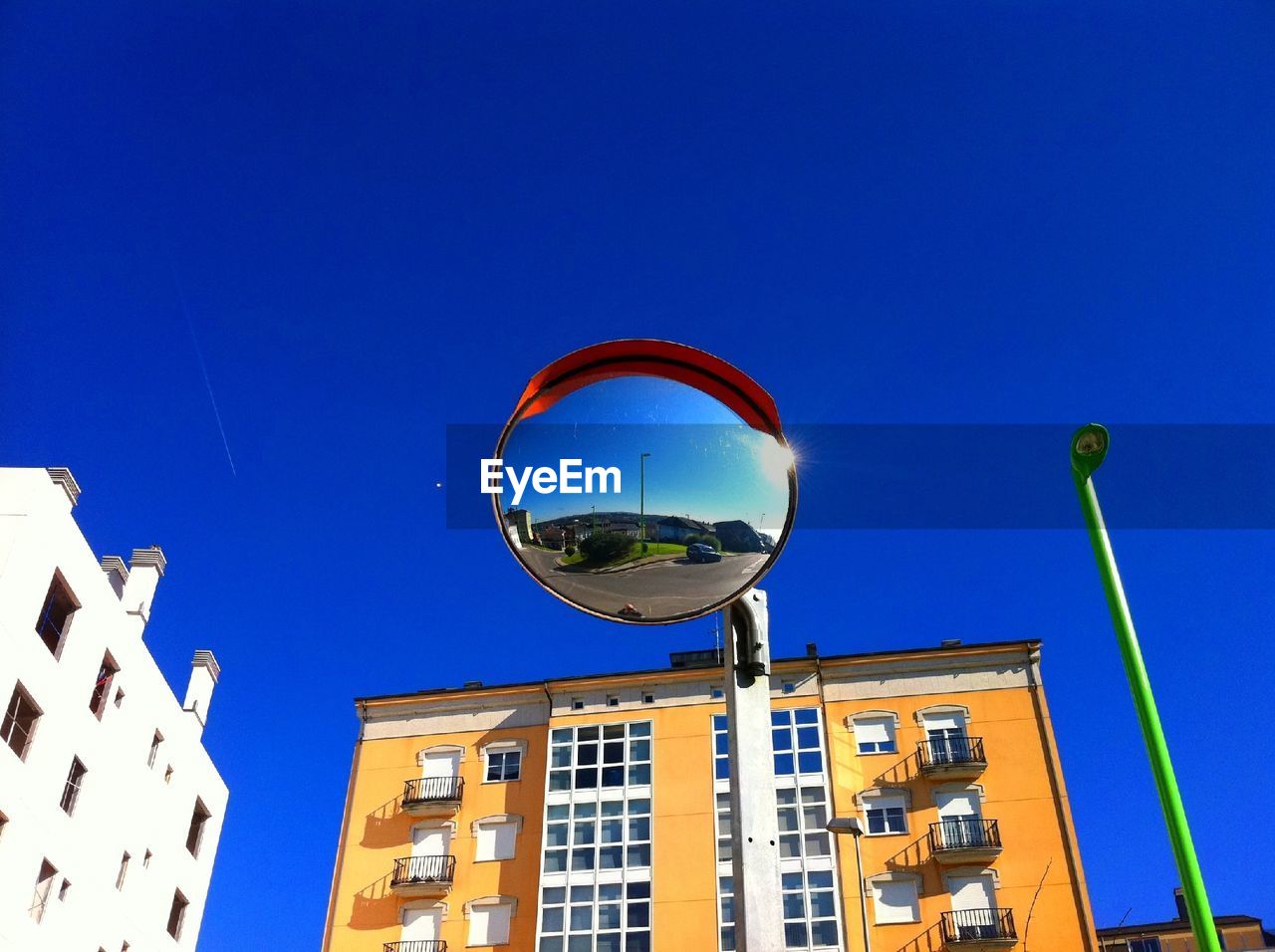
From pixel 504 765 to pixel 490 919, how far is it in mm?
5462

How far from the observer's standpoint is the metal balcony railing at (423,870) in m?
35.7

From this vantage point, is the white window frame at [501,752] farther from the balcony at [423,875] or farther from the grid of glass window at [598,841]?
the balcony at [423,875]

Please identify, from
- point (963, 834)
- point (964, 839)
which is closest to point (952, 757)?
point (963, 834)

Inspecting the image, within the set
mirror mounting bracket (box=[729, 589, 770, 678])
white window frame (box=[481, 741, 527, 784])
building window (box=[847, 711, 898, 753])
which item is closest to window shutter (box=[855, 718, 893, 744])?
building window (box=[847, 711, 898, 753])

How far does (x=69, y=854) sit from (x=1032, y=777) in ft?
98.7

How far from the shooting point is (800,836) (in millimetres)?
33688

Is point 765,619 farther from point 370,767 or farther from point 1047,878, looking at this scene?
point 370,767

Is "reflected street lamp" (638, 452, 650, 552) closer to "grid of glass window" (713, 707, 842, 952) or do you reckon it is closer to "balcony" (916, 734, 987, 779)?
"grid of glass window" (713, 707, 842, 952)

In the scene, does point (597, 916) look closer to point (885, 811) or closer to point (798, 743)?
point (798, 743)

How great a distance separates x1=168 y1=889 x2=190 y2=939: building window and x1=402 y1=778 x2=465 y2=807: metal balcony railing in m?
10.5

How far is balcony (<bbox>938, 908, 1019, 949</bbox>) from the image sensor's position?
3161cm

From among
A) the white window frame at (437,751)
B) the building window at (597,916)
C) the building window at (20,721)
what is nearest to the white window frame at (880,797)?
the building window at (597,916)

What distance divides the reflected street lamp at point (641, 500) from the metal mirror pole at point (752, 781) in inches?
14.3

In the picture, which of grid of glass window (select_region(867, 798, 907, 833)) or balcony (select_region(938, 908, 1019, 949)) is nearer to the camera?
balcony (select_region(938, 908, 1019, 949))
